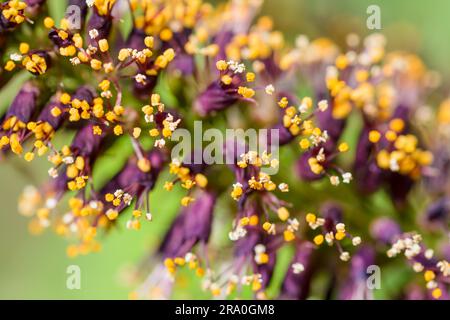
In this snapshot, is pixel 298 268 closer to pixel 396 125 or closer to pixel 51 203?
pixel 396 125

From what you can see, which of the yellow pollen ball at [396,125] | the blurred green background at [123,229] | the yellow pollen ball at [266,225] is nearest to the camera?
the yellow pollen ball at [266,225]

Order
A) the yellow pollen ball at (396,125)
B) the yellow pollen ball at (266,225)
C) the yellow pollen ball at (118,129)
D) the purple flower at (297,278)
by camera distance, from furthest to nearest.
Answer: the yellow pollen ball at (396,125) < the purple flower at (297,278) < the yellow pollen ball at (266,225) < the yellow pollen ball at (118,129)

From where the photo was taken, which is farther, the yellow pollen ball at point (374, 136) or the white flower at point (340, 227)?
the yellow pollen ball at point (374, 136)

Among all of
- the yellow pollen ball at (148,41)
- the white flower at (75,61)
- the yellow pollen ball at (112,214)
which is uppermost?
the yellow pollen ball at (148,41)

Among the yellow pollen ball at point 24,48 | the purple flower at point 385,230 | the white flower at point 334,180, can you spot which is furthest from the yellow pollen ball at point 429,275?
the yellow pollen ball at point 24,48

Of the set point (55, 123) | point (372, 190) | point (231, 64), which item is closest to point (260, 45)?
point (231, 64)

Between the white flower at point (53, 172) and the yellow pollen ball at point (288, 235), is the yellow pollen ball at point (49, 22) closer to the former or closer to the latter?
the white flower at point (53, 172)

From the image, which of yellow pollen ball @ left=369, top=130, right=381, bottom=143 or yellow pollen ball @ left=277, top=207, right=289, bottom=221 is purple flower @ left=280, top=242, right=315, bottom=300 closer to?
yellow pollen ball @ left=277, top=207, right=289, bottom=221
